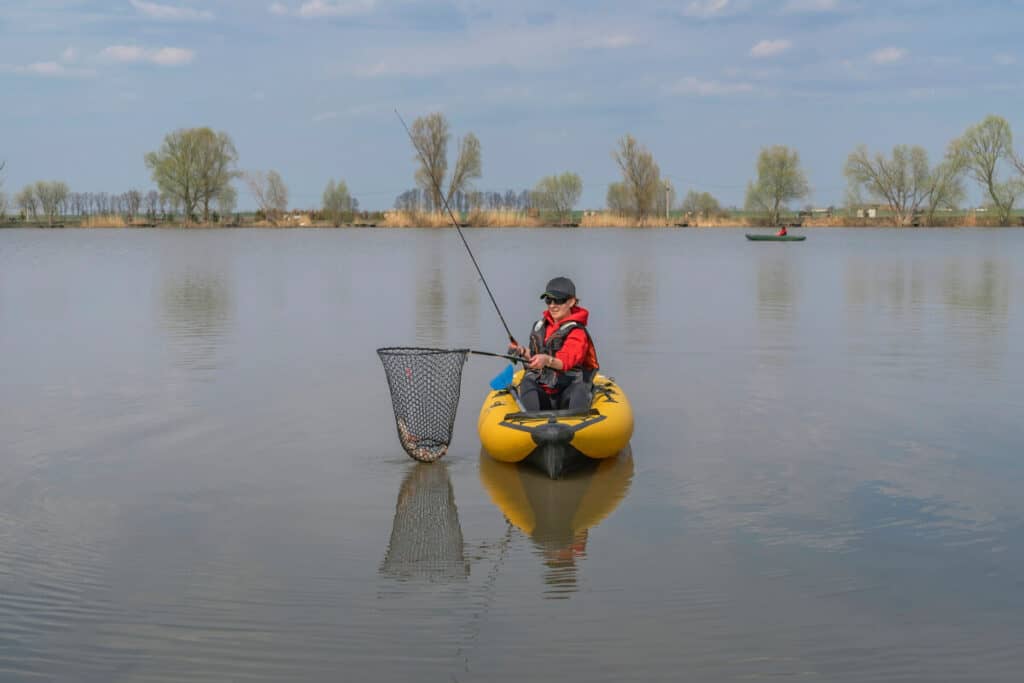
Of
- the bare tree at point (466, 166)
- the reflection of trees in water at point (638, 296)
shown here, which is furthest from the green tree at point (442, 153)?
the reflection of trees in water at point (638, 296)

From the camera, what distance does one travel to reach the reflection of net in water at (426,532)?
20.6 ft

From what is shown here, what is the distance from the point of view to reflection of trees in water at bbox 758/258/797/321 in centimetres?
2100

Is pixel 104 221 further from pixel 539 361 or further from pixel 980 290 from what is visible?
pixel 539 361

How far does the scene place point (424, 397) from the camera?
8.72 metres

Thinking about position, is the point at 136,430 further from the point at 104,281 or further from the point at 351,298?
the point at 104,281

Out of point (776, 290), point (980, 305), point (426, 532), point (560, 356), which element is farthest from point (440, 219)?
point (426, 532)

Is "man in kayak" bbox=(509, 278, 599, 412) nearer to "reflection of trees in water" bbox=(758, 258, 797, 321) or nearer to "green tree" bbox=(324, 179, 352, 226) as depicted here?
"reflection of trees in water" bbox=(758, 258, 797, 321)

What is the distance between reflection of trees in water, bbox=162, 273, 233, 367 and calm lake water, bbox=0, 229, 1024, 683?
0.81 ft

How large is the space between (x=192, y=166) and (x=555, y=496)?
93.4 metres

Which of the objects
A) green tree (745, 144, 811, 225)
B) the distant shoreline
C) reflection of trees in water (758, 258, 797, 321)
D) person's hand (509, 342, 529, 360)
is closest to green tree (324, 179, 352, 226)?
the distant shoreline

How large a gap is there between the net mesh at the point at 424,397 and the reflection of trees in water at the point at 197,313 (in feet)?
19.0

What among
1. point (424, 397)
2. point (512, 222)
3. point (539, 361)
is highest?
point (512, 222)

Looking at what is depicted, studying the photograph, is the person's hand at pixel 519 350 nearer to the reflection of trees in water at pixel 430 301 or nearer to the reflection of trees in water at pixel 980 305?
the reflection of trees in water at pixel 430 301

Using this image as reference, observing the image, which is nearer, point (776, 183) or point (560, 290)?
point (560, 290)
